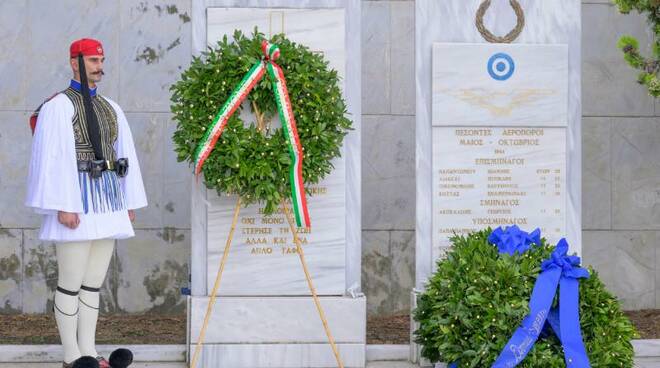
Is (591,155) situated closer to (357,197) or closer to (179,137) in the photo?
(357,197)

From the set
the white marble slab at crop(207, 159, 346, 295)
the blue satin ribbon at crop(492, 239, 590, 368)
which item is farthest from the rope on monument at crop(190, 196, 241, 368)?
the blue satin ribbon at crop(492, 239, 590, 368)

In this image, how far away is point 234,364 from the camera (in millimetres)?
7504

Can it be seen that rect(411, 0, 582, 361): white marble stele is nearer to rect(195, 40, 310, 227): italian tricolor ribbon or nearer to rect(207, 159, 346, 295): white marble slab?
rect(207, 159, 346, 295): white marble slab

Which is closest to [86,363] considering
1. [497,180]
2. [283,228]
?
[283,228]

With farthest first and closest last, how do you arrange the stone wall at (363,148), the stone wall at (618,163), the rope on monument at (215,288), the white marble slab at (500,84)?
the stone wall at (618,163)
the stone wall at (363,148)
the white marble slab at (500,84)
the rope on monument at (215,288)

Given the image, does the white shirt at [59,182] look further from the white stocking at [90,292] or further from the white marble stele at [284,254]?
the white marble stele at [284,254]

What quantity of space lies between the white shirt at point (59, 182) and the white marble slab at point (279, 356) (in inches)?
46.6

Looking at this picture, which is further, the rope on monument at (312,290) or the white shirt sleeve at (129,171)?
the rope on monument at (312,290)

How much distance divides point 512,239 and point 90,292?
273 centimetres

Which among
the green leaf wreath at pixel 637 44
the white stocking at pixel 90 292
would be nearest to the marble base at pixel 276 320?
the white stocking at pixel 90 292

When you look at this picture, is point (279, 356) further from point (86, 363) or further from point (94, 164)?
point (94, 164)

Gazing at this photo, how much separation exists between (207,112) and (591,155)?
438 cm

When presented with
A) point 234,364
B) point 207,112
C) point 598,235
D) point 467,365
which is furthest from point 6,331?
point 598,235

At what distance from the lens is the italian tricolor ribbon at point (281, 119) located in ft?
23.2
